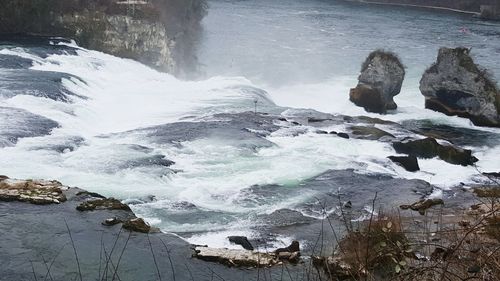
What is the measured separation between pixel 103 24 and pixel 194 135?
19675 mm

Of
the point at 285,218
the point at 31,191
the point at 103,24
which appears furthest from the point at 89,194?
the point at 103,24

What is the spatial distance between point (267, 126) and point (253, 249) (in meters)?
13.6

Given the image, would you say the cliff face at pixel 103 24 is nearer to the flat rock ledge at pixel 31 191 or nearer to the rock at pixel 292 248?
the flat rock ledge at pixel 31 191

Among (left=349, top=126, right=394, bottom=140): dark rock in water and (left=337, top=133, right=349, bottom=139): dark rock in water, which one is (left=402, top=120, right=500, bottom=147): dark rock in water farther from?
(left=337, top=133, right=349, bottom=139): dark rock in water

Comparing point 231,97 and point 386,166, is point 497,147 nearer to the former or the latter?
point 386,166

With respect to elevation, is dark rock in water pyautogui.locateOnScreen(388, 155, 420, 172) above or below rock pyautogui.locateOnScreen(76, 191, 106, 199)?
below

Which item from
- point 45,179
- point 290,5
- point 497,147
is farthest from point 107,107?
point 290,5

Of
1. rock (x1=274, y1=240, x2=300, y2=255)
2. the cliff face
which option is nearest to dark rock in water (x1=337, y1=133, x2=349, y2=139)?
rock (x1=274, y1=240, x2=300, y2=255)

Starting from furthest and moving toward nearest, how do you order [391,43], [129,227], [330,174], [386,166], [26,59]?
[391,43] < [26,59] < [386,166] < [330,174] < [129,227]

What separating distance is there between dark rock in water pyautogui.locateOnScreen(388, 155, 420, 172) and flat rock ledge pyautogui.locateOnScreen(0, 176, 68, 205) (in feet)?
42.3

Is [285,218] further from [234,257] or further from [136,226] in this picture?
[136,226]

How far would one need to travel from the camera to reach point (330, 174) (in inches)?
738

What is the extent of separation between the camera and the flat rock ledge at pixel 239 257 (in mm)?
10266

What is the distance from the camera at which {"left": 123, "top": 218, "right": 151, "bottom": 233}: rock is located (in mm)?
11500
